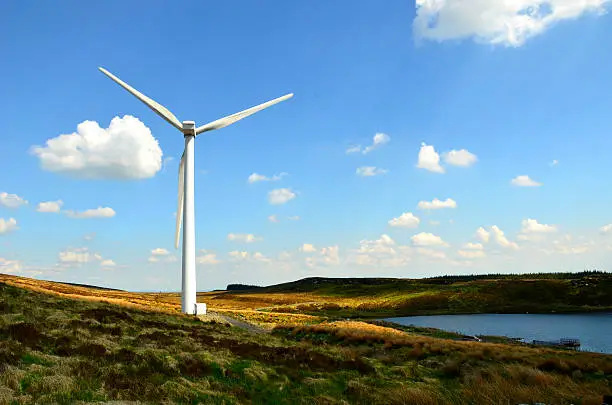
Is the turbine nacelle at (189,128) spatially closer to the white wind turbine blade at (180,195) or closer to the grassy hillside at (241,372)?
Answer: the white wind turbine blade at (180,195)

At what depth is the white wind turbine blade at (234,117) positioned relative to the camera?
2216 inches

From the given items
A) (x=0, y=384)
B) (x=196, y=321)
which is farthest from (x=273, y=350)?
(x=196, y=321)

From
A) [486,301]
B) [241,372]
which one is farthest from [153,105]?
[486,301]

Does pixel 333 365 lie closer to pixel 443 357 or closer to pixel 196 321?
pixel 443 357

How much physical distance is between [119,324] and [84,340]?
1086 cm

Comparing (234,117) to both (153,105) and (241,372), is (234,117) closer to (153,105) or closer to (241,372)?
(153,105)

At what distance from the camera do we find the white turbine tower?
52875 millimetres

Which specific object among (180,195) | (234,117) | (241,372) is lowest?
(241,372)

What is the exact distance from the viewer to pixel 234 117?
185 ft

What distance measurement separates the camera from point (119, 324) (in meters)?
32.6

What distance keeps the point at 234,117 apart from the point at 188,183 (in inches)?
416

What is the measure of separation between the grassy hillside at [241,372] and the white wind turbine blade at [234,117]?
3216cm

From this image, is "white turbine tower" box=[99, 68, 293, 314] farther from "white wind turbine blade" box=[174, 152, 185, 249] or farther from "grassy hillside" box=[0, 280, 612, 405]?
"grassy hillside" box=[0, 280, 612, 405]

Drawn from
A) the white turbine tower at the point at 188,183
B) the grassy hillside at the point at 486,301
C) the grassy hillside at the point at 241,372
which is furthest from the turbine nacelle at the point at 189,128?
the grassy hillside at the point at 486,301
